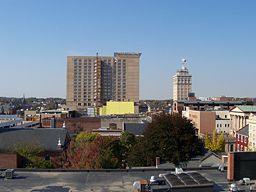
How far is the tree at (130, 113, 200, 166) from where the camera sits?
50.2 metres

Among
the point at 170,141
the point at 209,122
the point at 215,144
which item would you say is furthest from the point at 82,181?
the point at 209,122

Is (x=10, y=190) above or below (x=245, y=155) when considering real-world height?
below

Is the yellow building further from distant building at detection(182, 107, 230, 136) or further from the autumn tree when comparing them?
the autumn tree

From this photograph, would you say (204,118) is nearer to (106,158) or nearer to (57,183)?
(106,158)

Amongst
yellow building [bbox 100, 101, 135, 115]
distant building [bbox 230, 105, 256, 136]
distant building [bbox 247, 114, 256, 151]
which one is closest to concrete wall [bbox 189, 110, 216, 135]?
distant building [bbox 230, 105, 256, 136]

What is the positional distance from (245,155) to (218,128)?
9017 cm

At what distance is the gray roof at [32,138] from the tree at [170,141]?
15.5m

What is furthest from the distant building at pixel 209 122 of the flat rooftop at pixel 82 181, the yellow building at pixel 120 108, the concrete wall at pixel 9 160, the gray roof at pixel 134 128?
the flat rooftop at pixel 82 181

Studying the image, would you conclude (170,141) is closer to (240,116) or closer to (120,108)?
(240,116)

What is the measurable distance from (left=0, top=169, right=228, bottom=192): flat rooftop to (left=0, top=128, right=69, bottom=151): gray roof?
35.8 metres

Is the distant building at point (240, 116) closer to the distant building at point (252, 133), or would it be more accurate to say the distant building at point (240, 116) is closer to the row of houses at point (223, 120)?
the row of houses at point (223, 120)

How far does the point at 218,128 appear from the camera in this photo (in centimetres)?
11125

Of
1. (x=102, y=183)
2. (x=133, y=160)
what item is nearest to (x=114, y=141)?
(x=133, y=160)

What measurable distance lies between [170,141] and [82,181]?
2922cm
